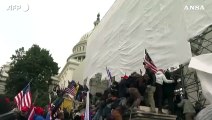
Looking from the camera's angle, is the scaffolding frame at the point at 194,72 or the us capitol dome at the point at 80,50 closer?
the scaffolding frame at the point at 194,72

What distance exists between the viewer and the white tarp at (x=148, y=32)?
12359 millimetres

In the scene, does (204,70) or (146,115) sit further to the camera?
(146,115)

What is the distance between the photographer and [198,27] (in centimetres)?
1187

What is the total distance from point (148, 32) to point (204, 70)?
4746 millimetres

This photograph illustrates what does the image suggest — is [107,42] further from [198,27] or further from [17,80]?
[17,80]

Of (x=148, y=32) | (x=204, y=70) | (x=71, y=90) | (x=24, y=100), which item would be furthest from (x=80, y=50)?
(x=204, y=70)

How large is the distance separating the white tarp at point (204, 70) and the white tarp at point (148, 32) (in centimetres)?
136

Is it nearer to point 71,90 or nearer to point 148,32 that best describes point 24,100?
point 148,32

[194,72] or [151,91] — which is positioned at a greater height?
[194,72]

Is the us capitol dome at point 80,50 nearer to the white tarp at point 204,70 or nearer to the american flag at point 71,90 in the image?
the american flag at point 71,90

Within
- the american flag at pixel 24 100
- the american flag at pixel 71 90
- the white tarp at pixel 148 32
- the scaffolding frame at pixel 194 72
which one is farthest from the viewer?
the american flag at pixel 71 90

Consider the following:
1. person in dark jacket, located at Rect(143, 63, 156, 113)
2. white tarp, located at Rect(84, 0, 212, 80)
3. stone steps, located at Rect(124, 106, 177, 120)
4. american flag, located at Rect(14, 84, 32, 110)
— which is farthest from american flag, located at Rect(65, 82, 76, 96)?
stone steps, located at Rect(124, 106, 177, 120)

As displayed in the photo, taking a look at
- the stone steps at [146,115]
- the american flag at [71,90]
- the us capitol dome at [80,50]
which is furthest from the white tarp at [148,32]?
the us capitol dome at [80,50]

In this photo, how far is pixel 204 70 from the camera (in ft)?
34.4
